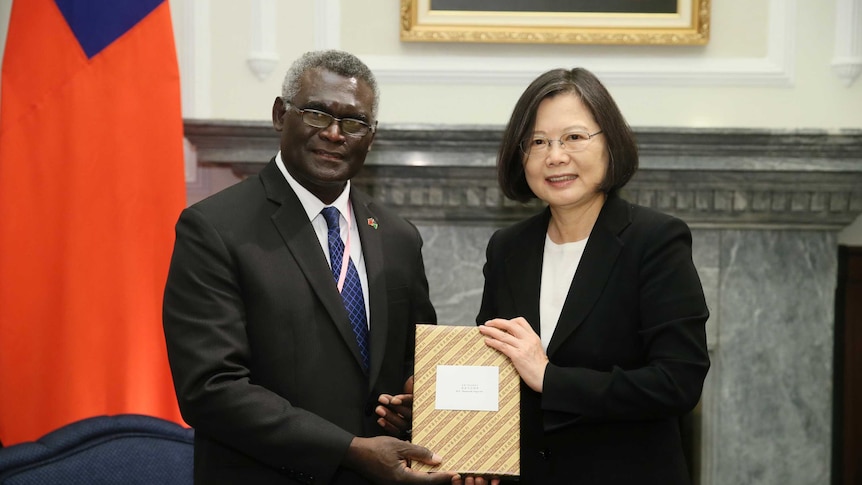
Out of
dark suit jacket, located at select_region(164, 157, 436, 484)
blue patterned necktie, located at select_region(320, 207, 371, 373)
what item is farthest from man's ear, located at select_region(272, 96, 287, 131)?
blue patterned necktie, located at select_region(320, 207, 371, 373)

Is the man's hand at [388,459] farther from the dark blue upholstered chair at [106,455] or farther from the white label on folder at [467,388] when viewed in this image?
the dark blue upholstered chair at [106,455]

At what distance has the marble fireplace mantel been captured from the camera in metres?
3.45

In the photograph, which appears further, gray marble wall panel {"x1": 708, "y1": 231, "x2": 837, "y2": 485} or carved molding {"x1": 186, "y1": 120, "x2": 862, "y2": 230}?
gray marble wall panel {"x1": 708, "y1": 231, "x2": 837, "y2": 485}

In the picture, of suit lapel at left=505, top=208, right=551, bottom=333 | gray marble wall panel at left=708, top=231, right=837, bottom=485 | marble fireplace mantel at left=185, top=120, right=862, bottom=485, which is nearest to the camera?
suit lapel at left=505, top=208, right=551, bottom=333

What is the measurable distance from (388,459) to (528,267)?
1.87 feet

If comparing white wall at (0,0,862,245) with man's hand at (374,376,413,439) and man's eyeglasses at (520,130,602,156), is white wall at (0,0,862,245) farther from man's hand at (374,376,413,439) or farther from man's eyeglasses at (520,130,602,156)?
man's hand at (374,376,413,439)

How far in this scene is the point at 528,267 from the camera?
7.30 feet

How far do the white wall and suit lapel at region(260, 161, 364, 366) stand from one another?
151cm

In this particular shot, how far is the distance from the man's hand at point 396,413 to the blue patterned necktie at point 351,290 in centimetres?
9

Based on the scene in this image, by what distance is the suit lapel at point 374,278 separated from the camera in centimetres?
Answer: 210

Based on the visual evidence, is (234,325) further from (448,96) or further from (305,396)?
(448,96)

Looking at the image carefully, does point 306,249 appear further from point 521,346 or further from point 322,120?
point 521,346

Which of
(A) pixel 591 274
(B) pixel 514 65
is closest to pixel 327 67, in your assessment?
(A) pixel 591 274

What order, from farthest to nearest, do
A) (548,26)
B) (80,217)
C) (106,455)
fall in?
1. (548,26)
2. (80,217)
3. (106,455)
